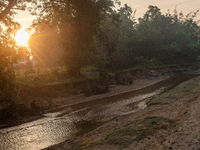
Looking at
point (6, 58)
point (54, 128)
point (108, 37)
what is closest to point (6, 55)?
point (6, 58)

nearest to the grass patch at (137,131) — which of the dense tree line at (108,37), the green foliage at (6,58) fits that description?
the green foliage at (6,58)

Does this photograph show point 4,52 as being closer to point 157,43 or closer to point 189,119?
point 189,119

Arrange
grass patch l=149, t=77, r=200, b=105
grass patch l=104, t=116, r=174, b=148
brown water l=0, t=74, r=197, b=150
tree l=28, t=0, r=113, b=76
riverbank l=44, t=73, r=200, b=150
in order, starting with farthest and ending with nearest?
tree l=28, t=0, r=113, b=76 → grass patch l=149, t=77, r=200, b=105 → brown water l=0, t=74, r=197, b=150 → grass patch l=104, t=116, r=174, b=148 → riverbank l=44, t=73, r=200, b=150

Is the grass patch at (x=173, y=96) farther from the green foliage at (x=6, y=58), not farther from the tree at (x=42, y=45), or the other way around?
the tree at (x=42, y=45)

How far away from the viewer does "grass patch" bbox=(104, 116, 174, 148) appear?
25.9 ft

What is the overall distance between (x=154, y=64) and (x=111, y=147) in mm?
42622

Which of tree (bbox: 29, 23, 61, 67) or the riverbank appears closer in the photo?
the riverbank

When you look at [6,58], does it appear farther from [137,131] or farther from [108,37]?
[108,37]

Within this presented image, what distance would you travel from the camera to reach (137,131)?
8.70 metres

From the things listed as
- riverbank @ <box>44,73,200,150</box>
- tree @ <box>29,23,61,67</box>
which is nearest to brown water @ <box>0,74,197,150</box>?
riverbank @ <box>44,73,200,150</box>

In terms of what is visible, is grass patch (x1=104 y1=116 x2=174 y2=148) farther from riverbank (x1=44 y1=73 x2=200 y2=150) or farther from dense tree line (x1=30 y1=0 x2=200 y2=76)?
dense tree line (x1=30 y1=0 x2=200 y2=76)

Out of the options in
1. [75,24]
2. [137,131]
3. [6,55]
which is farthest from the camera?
[75,24]

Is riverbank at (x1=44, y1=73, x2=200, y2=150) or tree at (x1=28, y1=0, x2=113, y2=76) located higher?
tree at (x1=28, y1=0, x2=113, y2=76)

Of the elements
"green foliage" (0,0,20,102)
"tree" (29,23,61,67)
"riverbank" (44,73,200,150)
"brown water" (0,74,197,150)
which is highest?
"tree" (29,23,61,67)
